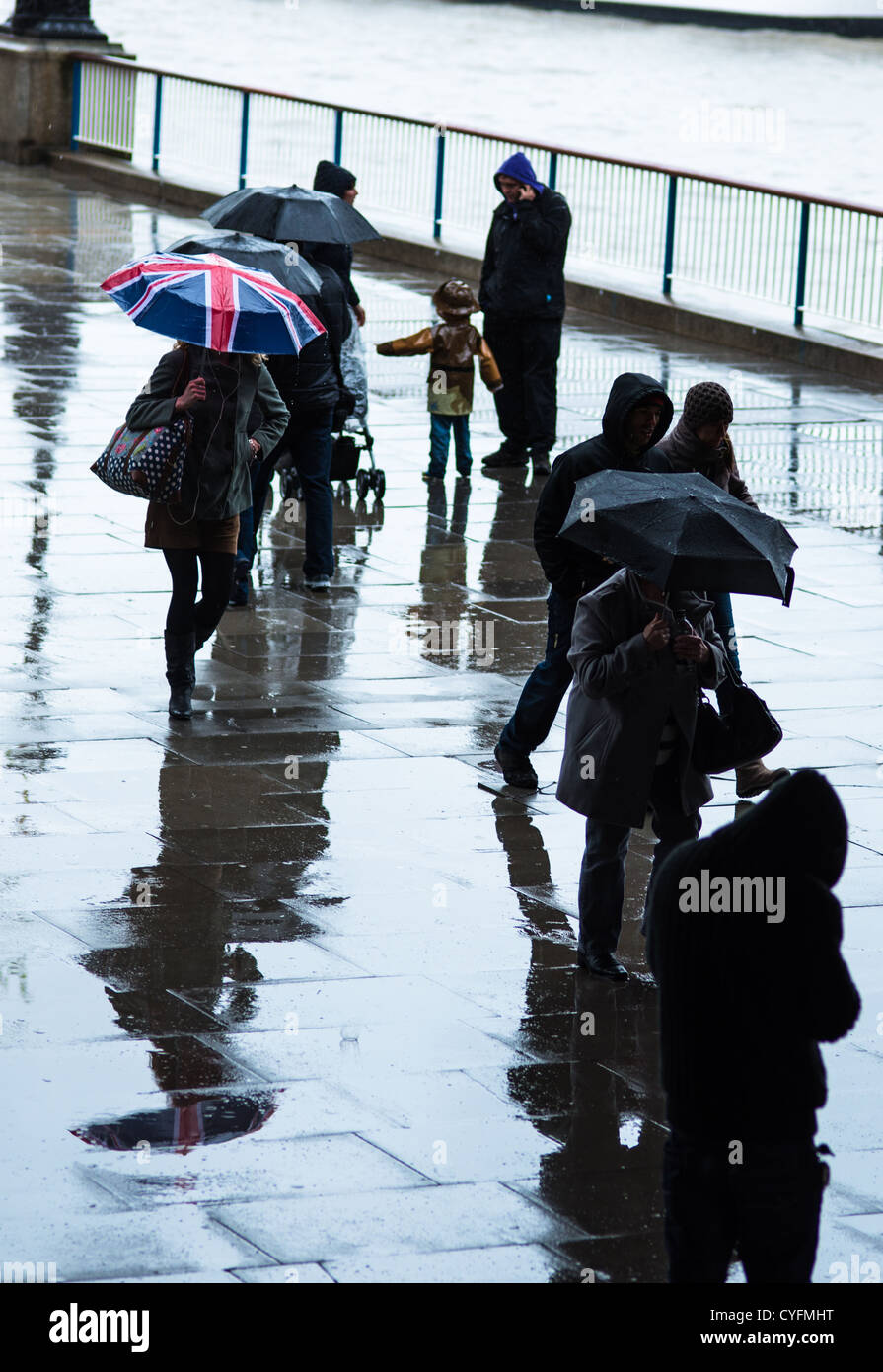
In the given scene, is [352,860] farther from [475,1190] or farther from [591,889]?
[475,1190]

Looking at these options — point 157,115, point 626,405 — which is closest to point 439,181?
point 157,115

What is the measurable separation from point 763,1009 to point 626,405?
3.54m

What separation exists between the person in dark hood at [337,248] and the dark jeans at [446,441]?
0.88 m

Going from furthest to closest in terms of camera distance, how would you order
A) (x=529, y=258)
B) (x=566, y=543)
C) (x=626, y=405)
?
(x=529, y=258)
(x=566, y=543)
(x=626, y=405)

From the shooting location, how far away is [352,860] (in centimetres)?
780

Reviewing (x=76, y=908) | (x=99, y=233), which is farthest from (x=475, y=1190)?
(x=99, y=233)

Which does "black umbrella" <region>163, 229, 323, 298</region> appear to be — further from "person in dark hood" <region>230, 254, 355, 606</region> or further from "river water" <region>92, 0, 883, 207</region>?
"river water" <region>92, 0, 883, 207</region>

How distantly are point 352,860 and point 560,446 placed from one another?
24.1 ft

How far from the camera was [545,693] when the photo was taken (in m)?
8.51

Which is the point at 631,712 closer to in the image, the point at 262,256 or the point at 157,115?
the point at 262,256

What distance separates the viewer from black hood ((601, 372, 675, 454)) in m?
7.44

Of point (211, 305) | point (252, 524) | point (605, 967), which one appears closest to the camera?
point (605, 967)

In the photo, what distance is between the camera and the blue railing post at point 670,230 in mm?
19578

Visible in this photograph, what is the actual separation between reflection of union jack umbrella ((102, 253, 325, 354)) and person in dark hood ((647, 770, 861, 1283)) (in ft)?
16.4
